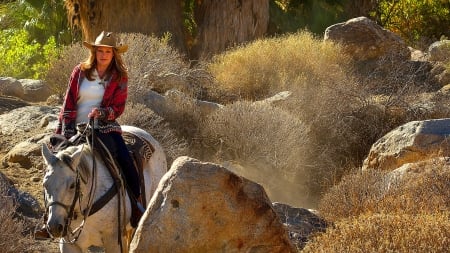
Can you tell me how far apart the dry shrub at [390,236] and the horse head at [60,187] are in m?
1.88

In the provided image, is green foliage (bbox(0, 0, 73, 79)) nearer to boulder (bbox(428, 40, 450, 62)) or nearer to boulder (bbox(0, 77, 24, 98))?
boulder (bbox(0, 77, 24, 98))

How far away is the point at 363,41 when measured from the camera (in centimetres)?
2283

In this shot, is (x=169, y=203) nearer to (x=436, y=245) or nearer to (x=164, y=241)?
(x=164, y=241)

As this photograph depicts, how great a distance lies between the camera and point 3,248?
30.1 ft

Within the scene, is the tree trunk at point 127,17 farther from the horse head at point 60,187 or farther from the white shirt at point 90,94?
the horse head at point 60,187

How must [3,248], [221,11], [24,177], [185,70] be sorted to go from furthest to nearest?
1. [221,11]
2. [185,70]
3. [24,177]
4. [3,248]

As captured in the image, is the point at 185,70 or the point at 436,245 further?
the point at 185,70

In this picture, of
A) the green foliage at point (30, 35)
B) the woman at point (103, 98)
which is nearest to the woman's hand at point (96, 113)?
the woman at point (103, 98)

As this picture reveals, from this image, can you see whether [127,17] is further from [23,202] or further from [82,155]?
[82,155]

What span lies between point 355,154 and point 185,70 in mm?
4045

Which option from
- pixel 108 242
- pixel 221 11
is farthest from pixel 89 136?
pixel 221 11

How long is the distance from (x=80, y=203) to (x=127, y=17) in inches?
578

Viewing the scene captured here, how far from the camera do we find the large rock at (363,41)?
2266 cm

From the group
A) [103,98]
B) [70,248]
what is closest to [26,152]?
[103,98]
